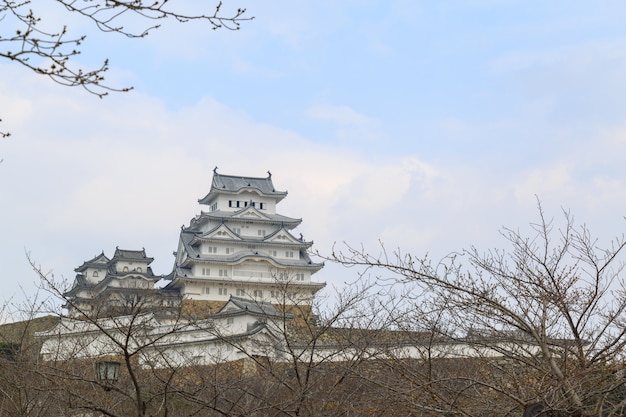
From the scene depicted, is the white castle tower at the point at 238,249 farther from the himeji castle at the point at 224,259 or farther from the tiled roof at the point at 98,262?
the tiled roof at the point at 98,262

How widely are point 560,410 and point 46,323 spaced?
32353 millimetres

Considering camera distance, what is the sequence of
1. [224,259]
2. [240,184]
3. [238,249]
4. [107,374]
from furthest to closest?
[240,184] → [238,249] → [224,259] → [107,374]

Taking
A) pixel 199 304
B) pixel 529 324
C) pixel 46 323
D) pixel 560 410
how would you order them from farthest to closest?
1. pixel 199 304
2. pixel 46 323
3. pixel 529 324
4. pixel 560 410

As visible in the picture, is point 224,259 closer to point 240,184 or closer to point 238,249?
point 238,249

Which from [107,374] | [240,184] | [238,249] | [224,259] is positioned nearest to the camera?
[107,374]

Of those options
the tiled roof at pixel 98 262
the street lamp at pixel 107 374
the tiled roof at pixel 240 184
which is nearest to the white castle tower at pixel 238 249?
the tiled roof at pixel 240 184

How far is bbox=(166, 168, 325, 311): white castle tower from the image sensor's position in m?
44.6

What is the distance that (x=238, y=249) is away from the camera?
4647 centimetres

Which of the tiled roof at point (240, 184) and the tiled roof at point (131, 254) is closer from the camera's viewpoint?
the tiled roof at point (131, 254)

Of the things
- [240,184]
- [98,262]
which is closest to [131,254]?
[98,262]

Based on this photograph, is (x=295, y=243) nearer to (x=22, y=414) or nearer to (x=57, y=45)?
(x=22, y=414)

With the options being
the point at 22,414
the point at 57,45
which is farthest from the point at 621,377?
the point at 22,414

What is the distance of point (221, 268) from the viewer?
148ft

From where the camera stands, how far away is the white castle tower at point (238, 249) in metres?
44.6
